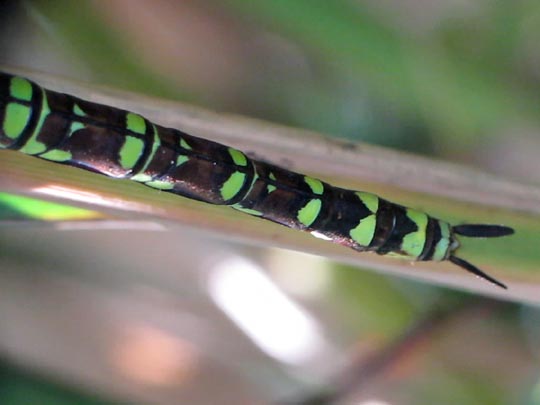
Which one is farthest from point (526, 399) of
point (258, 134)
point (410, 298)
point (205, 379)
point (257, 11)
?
point (257, 11)

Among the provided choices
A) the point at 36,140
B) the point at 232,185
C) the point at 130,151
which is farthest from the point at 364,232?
the point at 36,140

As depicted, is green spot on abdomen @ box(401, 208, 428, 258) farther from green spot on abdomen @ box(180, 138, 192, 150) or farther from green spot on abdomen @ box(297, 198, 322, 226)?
green spot on abdomen @ box(180, 138, 192, 150)

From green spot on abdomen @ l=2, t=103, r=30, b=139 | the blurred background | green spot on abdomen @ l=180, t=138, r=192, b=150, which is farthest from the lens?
the blurred background

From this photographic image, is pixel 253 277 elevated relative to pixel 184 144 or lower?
lower

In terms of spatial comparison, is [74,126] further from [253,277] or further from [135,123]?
[253,277]

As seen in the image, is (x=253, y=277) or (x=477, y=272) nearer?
(x=477, y=272)

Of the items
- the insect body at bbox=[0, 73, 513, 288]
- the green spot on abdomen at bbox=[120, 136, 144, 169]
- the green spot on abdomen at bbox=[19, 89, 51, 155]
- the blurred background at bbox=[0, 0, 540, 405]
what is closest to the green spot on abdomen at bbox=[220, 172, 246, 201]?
the insect body at bbox=[0, 73, 513, 288]

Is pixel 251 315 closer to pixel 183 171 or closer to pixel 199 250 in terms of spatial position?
pixel 199 250
